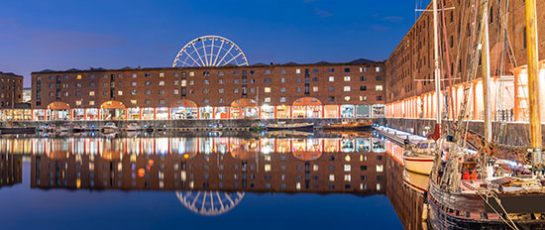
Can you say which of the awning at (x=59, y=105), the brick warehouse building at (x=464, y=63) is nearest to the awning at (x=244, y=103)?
the brick warehouse building at (x=464, y=63)

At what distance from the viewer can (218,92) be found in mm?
95938

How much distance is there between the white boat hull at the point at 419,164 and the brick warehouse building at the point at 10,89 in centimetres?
12715

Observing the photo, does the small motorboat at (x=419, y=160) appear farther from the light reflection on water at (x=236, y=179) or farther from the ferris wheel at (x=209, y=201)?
the ferris wheel at (x=209, y=201)

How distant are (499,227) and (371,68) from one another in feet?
274

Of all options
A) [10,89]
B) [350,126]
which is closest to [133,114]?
[350,126]

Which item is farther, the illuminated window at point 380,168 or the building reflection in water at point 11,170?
the illuminated window at point 380,168

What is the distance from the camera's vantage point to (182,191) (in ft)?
67.4

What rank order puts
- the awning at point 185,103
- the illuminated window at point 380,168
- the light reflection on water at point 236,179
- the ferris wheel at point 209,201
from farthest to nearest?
the awning at point 185,103 → the illuminated window at point 380,168 → the light reflection on water at point 236,179 → the ferris wheel at point 209,201

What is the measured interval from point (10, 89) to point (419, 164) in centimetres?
13963

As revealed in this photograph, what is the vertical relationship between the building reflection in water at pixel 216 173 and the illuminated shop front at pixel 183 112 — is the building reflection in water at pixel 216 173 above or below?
below

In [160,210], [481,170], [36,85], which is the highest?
→ [36,85]

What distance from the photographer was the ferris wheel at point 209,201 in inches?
667

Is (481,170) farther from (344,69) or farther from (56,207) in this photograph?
(344,69)

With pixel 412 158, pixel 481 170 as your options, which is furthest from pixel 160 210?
pixel 412 158
